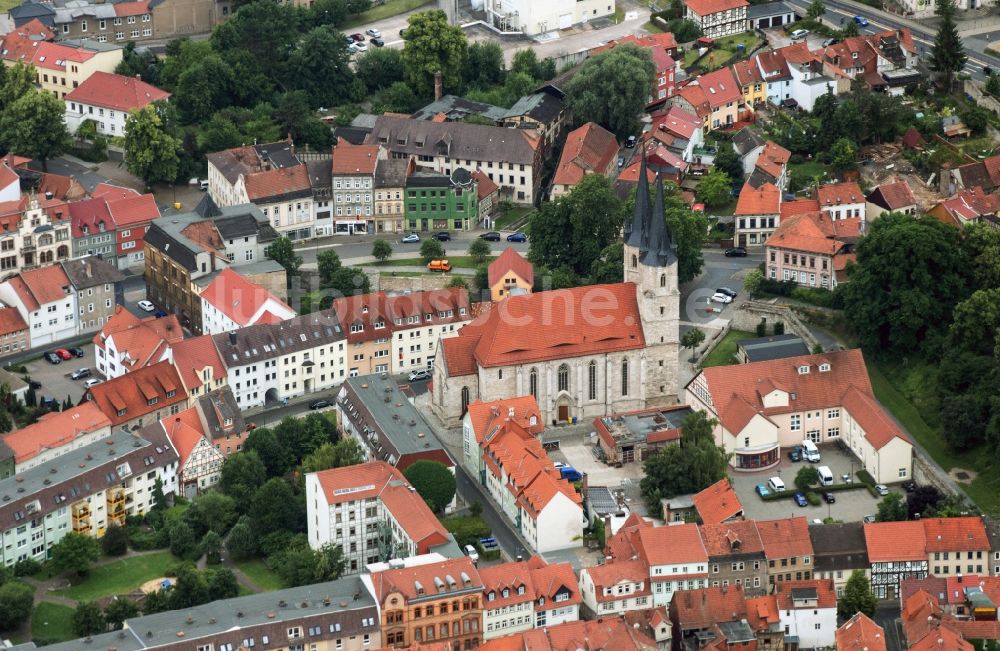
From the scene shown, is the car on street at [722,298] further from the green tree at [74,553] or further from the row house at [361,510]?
the green tree at [74,553]

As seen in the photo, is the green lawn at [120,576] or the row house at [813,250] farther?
the row house at [813,250]

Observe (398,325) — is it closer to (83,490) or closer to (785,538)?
(83,490)

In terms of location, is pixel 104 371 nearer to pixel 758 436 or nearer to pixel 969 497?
pixel 758 436

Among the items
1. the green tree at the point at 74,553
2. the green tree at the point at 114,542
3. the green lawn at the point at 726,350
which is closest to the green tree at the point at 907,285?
the green lawn at the point at 726,350

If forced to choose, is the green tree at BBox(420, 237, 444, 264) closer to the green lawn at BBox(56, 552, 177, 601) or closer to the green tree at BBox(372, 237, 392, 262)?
the green tree at BBox(372, 237, 392, 262)

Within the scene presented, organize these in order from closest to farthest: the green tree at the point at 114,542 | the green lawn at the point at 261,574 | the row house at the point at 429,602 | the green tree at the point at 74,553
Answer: the row house at the point at 429,602 < the green lawn at the point at 261,574 < the green tree at the point at 74,553 < the green tree at the point at 114,542
